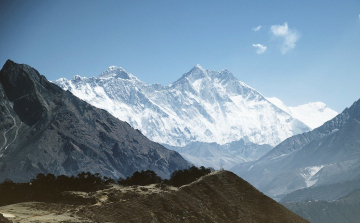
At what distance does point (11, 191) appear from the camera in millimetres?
88688

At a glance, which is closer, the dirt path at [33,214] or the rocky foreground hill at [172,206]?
the dirt path at [33,214]

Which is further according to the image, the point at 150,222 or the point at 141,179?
the point at 141,179

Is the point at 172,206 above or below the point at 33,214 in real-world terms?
above

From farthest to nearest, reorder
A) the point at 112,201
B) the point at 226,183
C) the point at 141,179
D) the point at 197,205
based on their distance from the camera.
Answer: the point at 141,179
the point at 226,183
the point at 197,205
the point at 112,201

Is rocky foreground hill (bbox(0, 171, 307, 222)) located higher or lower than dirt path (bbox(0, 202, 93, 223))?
higher

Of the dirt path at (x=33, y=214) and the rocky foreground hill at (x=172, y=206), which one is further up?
the rocky foreground hill at (x=172, y=206)

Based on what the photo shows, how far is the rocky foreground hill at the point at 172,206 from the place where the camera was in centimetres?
6632

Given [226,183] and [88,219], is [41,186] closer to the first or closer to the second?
[88,219]

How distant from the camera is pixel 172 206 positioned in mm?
74562

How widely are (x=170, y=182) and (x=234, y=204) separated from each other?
1903cm

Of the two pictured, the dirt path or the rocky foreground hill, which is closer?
the dirt path

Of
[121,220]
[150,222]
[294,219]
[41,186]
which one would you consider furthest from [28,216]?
[294,219]

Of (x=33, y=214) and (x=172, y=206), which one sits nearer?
(x=33, y=214)

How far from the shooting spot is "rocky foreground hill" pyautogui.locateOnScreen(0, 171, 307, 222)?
66325 mm
